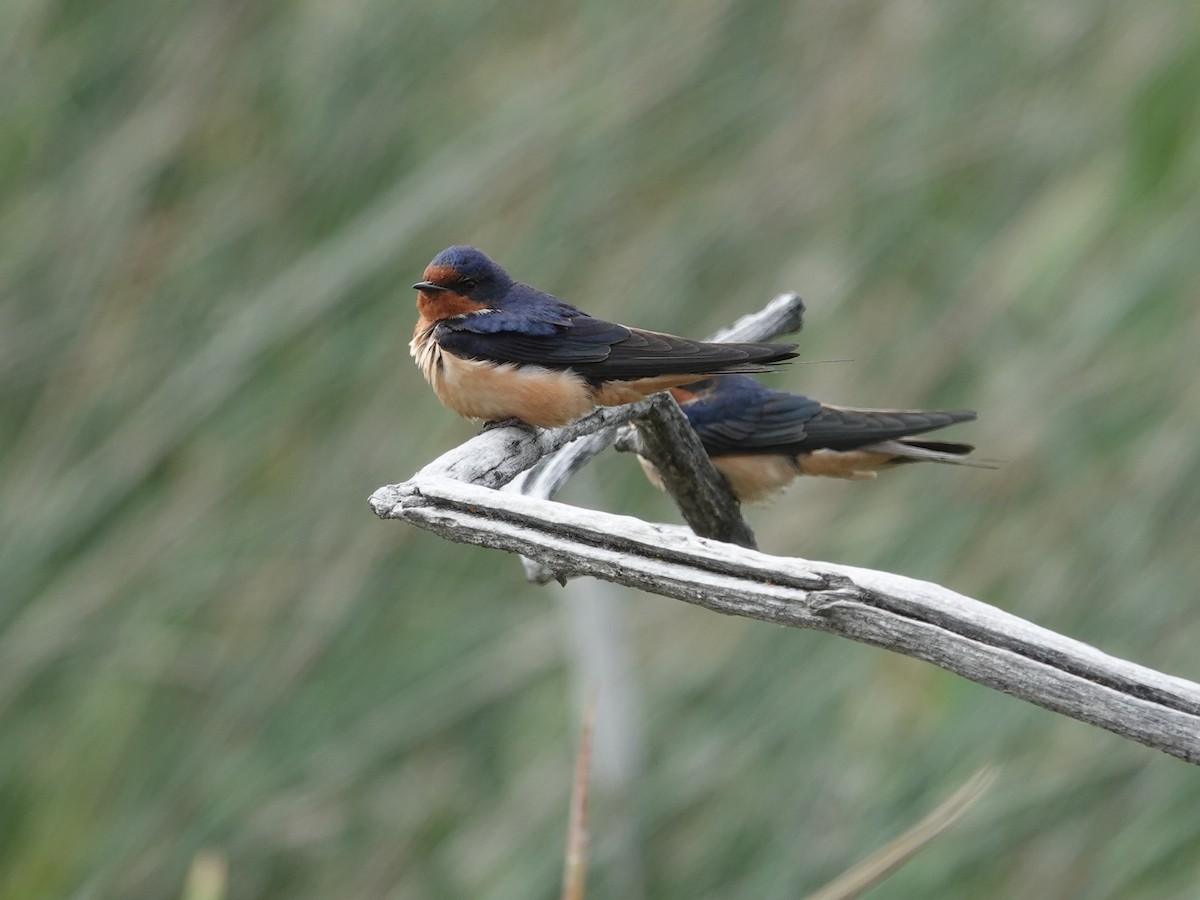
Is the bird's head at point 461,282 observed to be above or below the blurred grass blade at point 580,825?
above

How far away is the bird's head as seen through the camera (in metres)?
2.35

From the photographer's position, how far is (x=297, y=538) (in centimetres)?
256

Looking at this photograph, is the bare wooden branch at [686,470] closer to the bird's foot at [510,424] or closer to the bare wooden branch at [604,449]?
the bare wooden branch at [604,449]

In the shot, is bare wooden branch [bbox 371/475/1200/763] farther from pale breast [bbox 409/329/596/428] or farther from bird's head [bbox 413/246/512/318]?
bird's head [bbox 413/246/512/318]

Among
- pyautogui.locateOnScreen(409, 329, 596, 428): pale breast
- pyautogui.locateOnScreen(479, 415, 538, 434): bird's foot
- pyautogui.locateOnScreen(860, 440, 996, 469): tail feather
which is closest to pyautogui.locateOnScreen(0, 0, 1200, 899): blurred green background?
pyautogui.locateOnScreen(860, 440, 996, 469): tail feather

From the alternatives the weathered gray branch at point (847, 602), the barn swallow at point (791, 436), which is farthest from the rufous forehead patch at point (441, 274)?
the weathered gray branch at point (847, 602)

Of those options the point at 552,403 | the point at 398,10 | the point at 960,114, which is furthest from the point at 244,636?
the point at 960,114

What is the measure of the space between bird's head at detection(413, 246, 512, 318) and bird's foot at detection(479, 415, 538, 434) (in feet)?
0.90

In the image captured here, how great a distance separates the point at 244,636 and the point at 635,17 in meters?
1.22

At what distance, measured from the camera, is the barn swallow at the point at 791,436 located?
268 centimetres

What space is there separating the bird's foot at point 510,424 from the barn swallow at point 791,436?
0.32 m

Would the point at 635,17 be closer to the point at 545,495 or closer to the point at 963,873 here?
the point at 545,495

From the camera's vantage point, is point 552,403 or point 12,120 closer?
point 552,403

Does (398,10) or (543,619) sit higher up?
(398,10)
